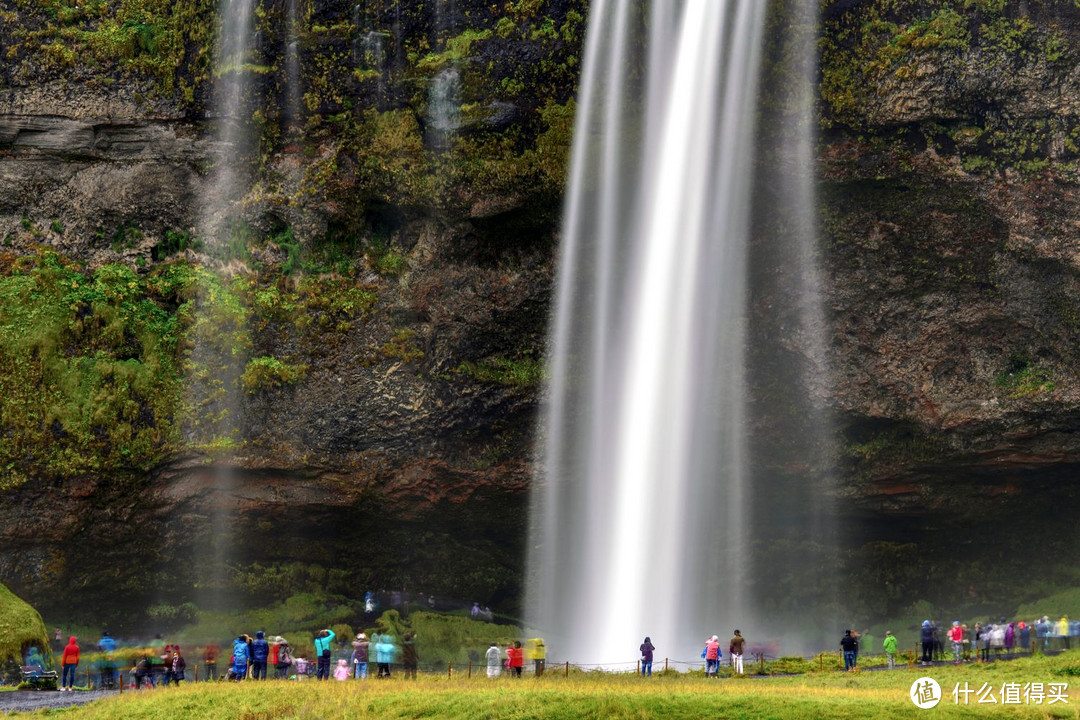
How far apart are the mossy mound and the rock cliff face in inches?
262

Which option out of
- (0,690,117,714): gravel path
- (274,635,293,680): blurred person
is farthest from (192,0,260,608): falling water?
(0,690,117,714): gravel path

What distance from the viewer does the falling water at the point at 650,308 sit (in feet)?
110

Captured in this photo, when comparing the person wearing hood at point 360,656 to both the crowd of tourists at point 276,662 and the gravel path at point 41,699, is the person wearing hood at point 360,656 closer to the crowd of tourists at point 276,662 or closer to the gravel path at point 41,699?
the crowd of tourists at point 276,662

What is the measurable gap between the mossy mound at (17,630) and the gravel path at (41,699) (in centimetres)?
171

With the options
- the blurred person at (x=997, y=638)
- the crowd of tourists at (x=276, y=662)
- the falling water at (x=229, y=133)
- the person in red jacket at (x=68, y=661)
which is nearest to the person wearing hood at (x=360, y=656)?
the crowd of tourists at (x=276, y=662)

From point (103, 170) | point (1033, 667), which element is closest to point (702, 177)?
point (1033, 667)

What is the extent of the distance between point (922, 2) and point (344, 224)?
1783cm

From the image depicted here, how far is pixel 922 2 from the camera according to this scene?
33.8 m

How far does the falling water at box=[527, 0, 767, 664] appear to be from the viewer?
110ft

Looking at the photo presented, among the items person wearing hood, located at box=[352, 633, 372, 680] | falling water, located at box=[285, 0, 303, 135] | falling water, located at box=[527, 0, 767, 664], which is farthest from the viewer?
falling water, located at box=[285, 0, 303, 135]

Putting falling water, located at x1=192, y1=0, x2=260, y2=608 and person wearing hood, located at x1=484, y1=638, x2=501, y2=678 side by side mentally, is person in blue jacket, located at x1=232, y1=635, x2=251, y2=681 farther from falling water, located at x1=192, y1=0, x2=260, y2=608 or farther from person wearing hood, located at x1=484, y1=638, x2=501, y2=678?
falling water, located at x1=192, y1=0, x2=260, y2=608

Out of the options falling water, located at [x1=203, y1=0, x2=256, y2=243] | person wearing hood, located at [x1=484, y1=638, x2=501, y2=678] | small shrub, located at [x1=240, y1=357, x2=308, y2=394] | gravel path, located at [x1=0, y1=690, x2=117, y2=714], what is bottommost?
gravel path, located at [x1=0, y1=690, x2=117, y2=714]

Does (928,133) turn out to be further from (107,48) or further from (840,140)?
(107,48)

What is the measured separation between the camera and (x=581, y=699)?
20.3 metres
